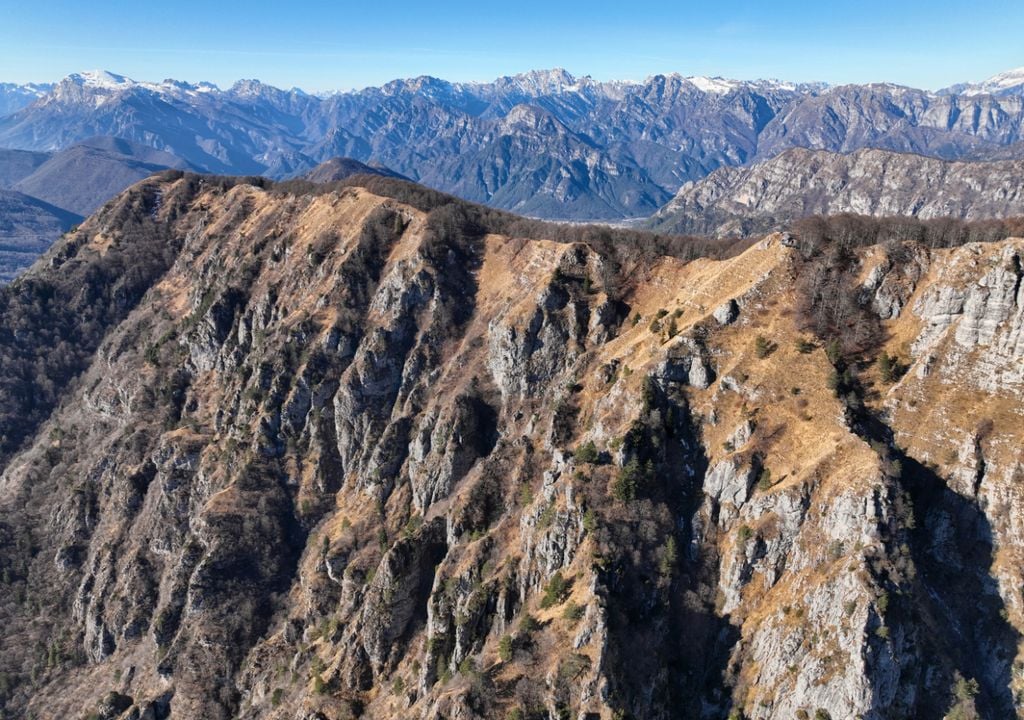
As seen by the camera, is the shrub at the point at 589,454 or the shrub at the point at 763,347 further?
the shrub at the point at 763,347

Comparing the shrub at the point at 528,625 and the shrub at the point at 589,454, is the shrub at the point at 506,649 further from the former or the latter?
the shrub at the point at 589,454

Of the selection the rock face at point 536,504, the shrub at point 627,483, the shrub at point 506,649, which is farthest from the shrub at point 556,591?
the shrub at point 627,483

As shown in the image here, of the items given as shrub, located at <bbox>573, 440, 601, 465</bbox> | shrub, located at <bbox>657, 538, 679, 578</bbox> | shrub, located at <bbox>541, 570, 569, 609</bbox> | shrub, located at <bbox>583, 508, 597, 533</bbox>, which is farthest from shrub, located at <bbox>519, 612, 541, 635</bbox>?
shrub, located at <bbox>573, 440, 601, 465</bbox>

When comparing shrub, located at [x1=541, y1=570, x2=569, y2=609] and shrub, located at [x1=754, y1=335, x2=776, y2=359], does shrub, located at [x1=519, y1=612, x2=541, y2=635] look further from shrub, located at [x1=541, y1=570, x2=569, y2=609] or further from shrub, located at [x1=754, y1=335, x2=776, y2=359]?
shrub, located at [x1=754, y1=335, x2=776, y2=359]

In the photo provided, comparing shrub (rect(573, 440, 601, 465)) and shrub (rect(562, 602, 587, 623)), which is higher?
shrub (rect(573, 440, 601, 465))

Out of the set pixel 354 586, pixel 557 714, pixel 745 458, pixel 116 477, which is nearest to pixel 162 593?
pixel 116 477

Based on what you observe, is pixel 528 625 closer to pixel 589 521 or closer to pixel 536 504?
pixel 589 521

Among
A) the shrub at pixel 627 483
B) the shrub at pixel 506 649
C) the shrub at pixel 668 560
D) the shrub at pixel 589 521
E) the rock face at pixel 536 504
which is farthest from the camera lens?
the shrub at pixel 627 483

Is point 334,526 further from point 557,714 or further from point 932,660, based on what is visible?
point 932,660

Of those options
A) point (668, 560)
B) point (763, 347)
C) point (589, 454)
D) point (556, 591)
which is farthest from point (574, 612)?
point (763, 347)
